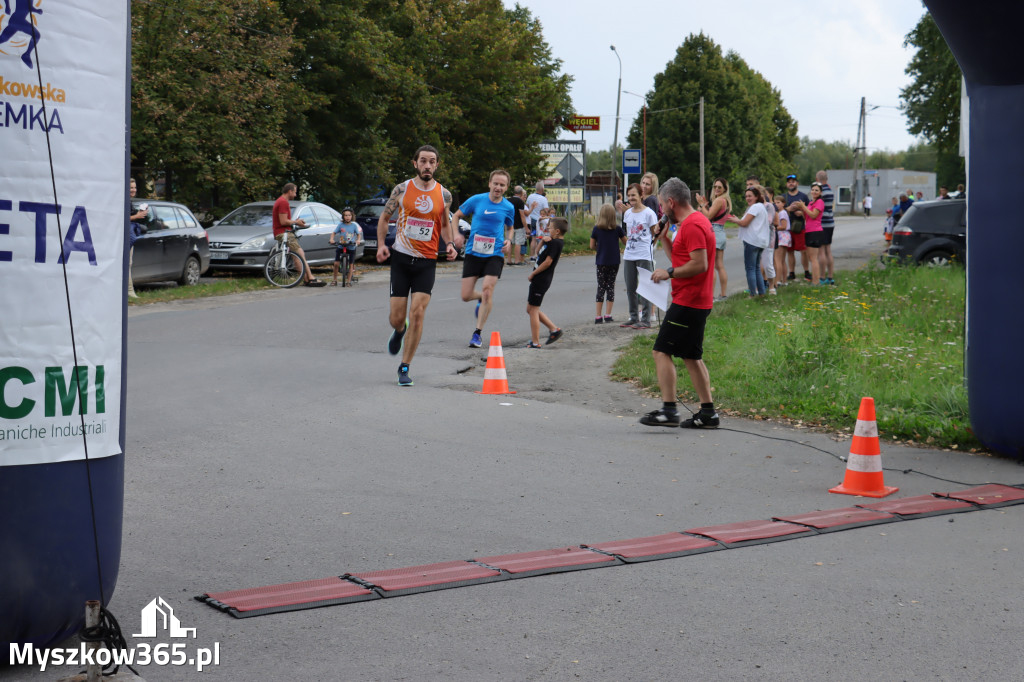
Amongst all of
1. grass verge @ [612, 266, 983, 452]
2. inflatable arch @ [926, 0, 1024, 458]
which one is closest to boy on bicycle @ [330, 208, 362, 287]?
grass verge @ [612, 266, 983, 452]

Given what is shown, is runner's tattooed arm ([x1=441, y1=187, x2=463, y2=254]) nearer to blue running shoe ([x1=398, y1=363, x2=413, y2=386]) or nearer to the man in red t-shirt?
blue running shoe ([x1=398, y1=363, x2=413, y2=386])

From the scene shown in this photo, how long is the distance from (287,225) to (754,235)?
8.72 meters

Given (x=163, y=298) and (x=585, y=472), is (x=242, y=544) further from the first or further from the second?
(x=163, y=298)

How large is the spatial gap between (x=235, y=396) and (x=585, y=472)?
3.67m

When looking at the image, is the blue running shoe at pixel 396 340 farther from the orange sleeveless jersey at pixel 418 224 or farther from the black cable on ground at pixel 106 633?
the black cable on ground at pixel 106 633

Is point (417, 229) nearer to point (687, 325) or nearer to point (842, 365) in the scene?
point (687, 325)

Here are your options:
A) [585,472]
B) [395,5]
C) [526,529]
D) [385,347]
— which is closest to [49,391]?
[526,529]

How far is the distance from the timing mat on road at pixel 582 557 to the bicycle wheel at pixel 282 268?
15.8 m

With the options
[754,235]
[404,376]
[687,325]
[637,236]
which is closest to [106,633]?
[687,325]

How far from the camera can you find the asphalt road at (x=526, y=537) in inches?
151

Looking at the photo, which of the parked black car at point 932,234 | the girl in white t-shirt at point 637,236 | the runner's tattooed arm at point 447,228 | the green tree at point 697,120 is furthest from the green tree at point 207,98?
the green tree at point 697,120

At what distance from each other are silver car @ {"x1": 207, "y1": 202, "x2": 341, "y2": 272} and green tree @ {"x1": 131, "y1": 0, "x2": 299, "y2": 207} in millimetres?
1854

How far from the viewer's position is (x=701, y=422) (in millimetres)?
8383

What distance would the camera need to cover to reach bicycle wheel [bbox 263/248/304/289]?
20484mm
